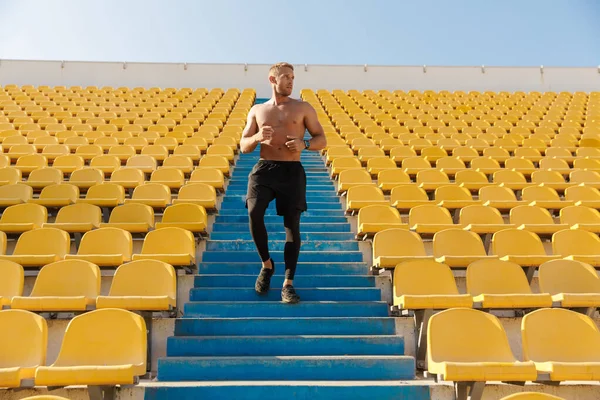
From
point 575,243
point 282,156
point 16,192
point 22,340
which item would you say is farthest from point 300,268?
point 16,192

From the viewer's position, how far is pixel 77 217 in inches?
182

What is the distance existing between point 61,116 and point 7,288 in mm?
7449

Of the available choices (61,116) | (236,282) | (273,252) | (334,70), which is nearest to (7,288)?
(236,282)

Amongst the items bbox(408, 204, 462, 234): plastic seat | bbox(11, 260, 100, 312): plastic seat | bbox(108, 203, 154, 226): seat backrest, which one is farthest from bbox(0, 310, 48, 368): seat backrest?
bbox(408, 204, 462, 234): plastic seat

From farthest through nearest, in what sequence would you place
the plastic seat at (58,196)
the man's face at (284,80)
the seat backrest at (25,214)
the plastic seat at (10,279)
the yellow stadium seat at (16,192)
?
the yellow stadium seat at (16,192) → the plastic seat at (58,196) → the seat backrest at (25,214) → the plastic seat at (10,279) → the man's face at (284,80)

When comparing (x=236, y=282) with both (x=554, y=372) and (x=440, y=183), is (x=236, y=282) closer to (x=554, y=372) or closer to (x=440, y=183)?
(x=554, y=372)

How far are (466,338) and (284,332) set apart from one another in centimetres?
107

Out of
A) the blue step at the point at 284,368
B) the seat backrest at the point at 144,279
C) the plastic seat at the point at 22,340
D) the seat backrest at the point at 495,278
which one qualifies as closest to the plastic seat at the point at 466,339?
the blue step at the point at 284,368

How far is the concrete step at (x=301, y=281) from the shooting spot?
12.6ft

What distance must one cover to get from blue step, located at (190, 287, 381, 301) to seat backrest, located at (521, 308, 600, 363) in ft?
3.48

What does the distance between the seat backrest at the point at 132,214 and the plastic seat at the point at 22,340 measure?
180 cm

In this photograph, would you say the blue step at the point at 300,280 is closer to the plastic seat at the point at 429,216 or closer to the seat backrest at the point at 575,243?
the plastic seat at the point at 429,216

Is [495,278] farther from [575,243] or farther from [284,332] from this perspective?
[284,332]

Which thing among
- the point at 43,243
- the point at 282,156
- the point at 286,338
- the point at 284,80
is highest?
the point at 284,80
